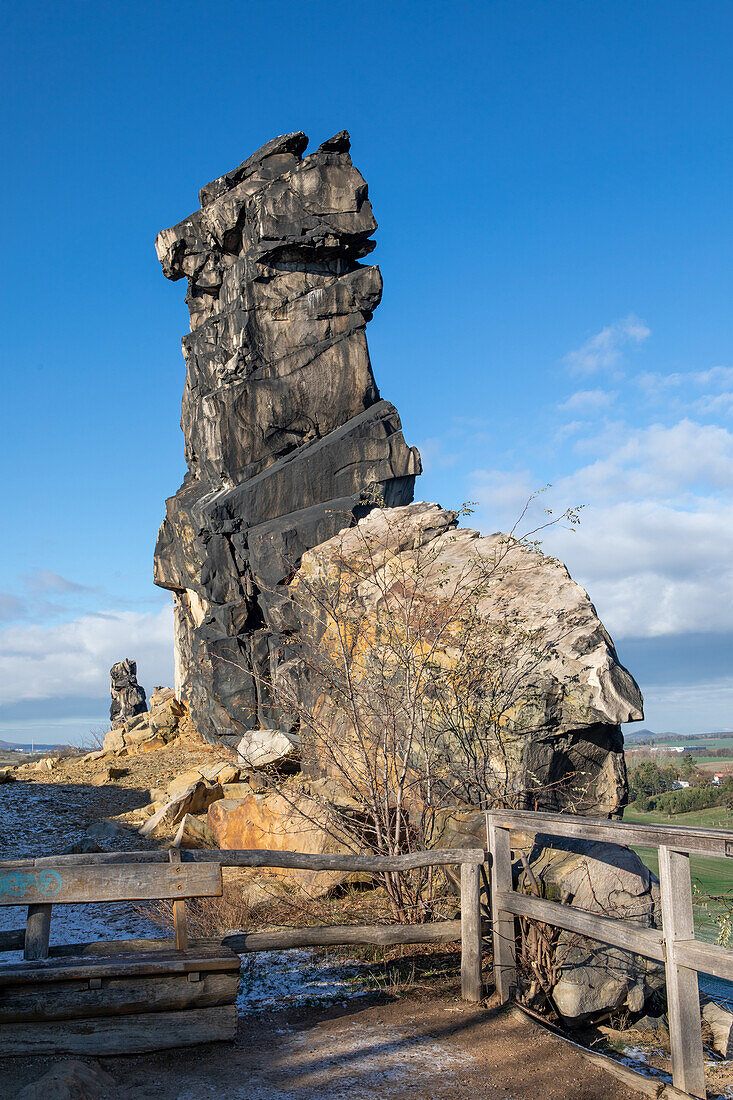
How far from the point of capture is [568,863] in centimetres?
731

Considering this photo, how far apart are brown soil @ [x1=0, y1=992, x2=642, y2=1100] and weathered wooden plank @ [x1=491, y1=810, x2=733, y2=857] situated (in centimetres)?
140

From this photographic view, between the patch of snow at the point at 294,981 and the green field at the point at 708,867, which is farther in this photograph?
the green field at the point at 708,867

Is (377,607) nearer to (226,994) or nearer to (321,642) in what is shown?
(321,642)

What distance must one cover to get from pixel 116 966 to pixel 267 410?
23882 mm

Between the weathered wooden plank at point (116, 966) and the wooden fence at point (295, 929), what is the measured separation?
0.67 feet

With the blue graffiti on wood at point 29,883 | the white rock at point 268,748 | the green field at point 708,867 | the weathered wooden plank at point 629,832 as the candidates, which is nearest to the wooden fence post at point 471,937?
the weathered wooden plank at point 629,832

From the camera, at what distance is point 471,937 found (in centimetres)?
630

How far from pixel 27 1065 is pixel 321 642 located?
5.70m

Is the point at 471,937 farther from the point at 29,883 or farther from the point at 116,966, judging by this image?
the point at 29,883

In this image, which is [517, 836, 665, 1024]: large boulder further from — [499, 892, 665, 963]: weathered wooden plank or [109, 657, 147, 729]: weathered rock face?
[109, 657, 147, 729]: weathered rock face

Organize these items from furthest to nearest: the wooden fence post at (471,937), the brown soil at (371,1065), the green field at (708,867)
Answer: the green field at (708,867) < the wooden fence post at (471,937) < the brown soil at (371,1065)

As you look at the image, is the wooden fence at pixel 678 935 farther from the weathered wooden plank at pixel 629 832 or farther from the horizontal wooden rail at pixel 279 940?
the horizontal wooden rail at pixel 279 940

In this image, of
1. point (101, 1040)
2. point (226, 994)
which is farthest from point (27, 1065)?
point (226, 994)

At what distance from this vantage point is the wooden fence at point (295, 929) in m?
5.19
